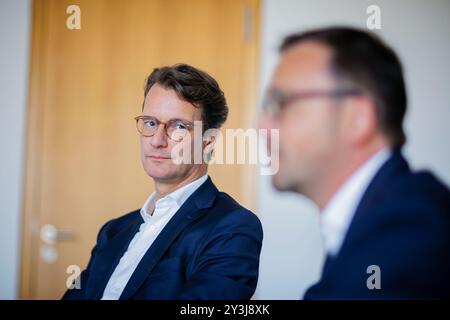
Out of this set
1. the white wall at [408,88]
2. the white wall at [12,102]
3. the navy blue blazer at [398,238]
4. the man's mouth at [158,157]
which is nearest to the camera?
the navy blue blazer at [398,238]

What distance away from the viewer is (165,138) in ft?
3.79

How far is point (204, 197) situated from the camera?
1.14 m

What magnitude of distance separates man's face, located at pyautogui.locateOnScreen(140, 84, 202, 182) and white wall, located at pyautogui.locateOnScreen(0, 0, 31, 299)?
0.66 m

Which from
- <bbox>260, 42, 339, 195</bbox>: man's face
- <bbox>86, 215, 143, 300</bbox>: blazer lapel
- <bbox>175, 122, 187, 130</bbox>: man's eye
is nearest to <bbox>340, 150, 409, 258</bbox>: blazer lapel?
<bbox>260, 42, 339, 195</bbox>: man's face

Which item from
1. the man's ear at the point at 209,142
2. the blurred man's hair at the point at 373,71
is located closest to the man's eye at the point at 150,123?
the man's ear at the point at 209,142

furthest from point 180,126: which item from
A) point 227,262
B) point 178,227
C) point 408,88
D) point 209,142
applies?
point 408,88

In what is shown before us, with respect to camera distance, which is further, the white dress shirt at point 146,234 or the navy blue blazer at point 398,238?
the white dress shirt at point 146,234

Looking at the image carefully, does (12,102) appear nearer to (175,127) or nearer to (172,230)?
(175,127)

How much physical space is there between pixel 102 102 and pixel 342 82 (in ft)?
2.99

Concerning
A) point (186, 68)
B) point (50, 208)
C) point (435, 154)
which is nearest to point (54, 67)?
point (50, 208)

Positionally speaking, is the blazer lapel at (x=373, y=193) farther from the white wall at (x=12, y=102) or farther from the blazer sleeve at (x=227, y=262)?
the white wall at (x=12, y=102)

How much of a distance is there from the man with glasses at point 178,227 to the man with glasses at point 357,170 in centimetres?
17

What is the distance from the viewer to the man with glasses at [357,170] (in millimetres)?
850
